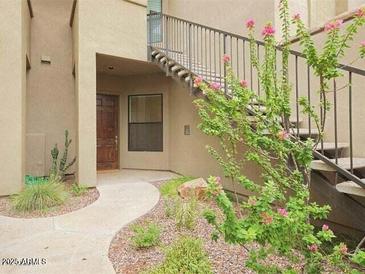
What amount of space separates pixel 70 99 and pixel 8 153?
2.94m

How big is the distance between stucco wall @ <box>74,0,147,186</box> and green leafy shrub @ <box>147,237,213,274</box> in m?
3.88

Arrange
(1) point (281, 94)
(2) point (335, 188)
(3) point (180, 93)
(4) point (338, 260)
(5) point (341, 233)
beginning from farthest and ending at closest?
(3) point (180, 93), (5) point (341, 233), (2) point (335, 188), (1) point (281, 94), (4) point (338, 260)

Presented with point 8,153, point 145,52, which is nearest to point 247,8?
point 145,52

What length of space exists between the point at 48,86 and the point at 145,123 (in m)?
3.02

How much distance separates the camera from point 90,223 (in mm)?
Answer: 4516

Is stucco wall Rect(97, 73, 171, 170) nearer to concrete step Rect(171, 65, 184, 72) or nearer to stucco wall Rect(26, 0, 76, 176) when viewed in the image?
stucco wall Rect(26, 0, 76, 176)

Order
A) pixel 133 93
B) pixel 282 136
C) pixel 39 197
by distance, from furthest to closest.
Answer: pixel 133 93 → pixel 39 197 → pixel 282 136

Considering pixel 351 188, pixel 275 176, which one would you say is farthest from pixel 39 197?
pixel 351 188

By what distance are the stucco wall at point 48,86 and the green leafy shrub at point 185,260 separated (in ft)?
19.7

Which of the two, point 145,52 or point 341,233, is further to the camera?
point 145,52

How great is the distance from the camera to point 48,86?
319 inches

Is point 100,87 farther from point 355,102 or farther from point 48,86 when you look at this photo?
point 355,102

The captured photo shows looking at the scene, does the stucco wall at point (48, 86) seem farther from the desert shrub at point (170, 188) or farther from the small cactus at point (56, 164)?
the desert shrub at point (170, 188)

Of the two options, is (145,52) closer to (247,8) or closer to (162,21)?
(162,21)
